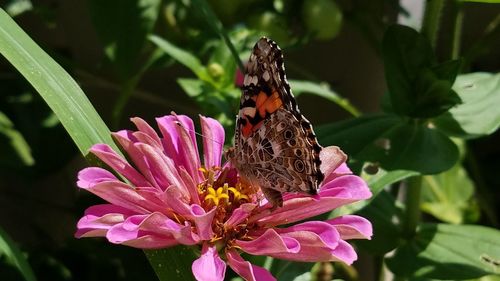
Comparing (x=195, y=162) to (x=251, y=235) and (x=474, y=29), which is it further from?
(x=474, y=29)

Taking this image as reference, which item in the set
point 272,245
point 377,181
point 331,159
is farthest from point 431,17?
point 272,245

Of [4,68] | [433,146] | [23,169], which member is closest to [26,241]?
[23,169]

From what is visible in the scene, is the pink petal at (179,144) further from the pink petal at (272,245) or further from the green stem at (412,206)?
the green stem at (412,206)

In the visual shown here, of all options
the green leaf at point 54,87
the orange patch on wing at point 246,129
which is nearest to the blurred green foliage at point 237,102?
the green leaf at point 54,87

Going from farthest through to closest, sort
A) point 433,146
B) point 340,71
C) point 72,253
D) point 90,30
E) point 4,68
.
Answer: point 340,71, point 90,30, point 4,68, point 72,253, point 433,146

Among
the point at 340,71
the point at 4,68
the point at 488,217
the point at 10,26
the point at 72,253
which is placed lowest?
the point at 488,217

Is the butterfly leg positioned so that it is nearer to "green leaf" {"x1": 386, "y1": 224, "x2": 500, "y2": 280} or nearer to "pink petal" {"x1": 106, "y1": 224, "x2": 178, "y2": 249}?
"pink petal" {"x1": 106, "y1": 224, "x2": 178, "y2": 249}

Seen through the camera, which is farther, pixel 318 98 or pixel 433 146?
pixel 318 98
